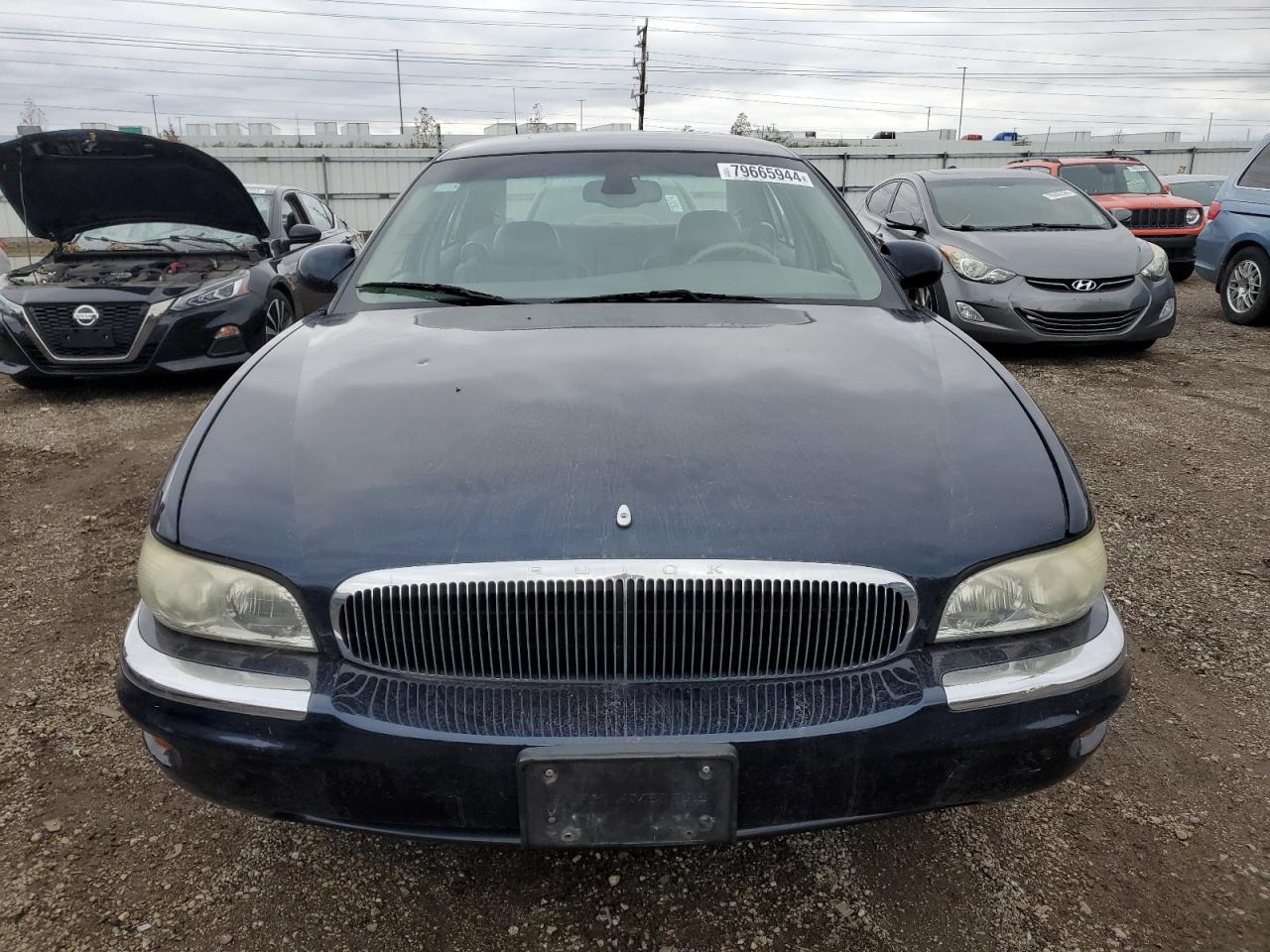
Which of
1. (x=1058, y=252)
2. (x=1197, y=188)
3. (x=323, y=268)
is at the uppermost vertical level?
(x=323, y=268)

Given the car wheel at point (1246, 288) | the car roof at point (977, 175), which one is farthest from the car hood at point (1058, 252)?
the car wheel at point (1246, 288)

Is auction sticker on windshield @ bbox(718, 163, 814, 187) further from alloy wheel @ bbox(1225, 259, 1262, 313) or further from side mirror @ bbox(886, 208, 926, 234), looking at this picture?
alloy wheel @ bbox(1225, 259, 1262, 313)

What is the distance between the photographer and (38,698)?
2707 millimetres

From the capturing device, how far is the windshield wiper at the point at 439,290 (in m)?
2.65

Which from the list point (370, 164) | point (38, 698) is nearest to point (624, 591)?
point (38, 698)

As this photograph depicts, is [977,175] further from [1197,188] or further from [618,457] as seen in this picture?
[1197,188]

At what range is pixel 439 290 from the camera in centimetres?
271

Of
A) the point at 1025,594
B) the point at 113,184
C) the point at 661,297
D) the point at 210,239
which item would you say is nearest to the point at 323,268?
the point at 661,297

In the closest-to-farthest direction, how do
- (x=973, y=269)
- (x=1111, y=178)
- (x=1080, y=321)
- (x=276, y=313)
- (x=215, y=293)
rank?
1. (x=215, y=293)
2. (x=276, y=313)
3. (x=1080, y=321)
4. (x=973, y=269)
5. (x=1111, y=178)

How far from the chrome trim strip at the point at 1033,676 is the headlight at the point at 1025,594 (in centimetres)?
6

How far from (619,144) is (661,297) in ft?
2.80

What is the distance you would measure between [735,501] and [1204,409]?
558cm

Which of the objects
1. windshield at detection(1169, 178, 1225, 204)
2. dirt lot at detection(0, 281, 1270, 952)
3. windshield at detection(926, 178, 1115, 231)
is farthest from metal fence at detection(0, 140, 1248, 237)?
dirt lot at detection(0, 281, 1270, 952)

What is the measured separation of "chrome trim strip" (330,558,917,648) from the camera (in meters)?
1.52
